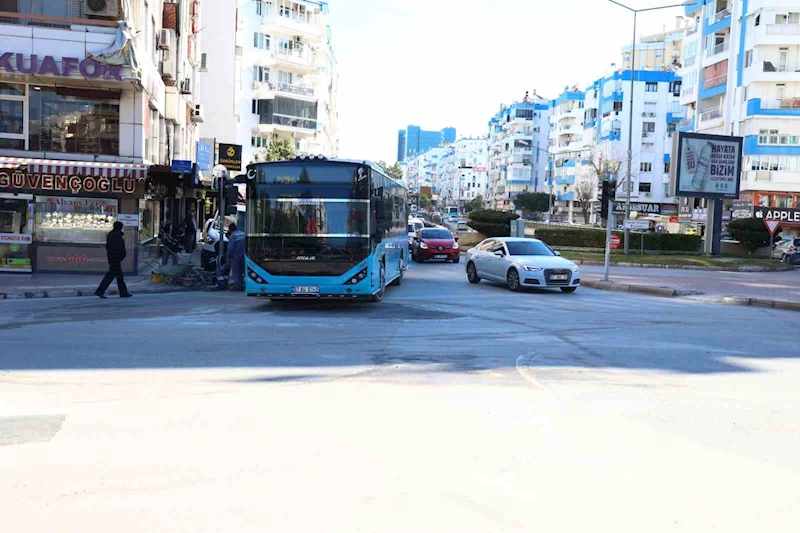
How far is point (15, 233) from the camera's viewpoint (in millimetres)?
22469

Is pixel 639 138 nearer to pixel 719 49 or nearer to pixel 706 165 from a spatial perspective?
pixel 719 49

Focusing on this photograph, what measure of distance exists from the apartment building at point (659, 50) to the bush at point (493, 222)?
2211 inches

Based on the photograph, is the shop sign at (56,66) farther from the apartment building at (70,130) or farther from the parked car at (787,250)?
the parked car at (787,250)

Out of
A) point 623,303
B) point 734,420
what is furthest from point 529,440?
point 623,303

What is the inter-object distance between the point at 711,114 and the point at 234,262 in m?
58.2

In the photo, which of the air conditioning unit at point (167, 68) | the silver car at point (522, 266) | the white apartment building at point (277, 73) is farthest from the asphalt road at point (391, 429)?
the white apartment building at point (277, 73)

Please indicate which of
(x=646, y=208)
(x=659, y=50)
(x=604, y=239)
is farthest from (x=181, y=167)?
(x=659, y=50)

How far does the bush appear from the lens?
2042 inches

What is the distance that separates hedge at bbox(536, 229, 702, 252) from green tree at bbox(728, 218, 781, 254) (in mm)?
2387

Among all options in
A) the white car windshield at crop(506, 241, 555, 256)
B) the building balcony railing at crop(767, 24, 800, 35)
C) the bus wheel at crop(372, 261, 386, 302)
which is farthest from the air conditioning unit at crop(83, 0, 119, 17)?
the building balcony railing at crop(767, 24, 800, 35)

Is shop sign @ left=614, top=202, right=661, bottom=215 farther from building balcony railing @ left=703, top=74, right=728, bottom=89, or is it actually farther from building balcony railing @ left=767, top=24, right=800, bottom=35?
building balcony railing @ left=767, top=24, right=800, bottom=35

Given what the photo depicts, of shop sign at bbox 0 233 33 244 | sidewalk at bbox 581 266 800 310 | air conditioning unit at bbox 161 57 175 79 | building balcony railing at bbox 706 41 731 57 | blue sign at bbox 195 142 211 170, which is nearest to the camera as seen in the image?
sidewalk at bbox 581 266 800 310

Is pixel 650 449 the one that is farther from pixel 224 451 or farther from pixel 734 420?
pixel 224 451

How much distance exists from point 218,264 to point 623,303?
412 inches
